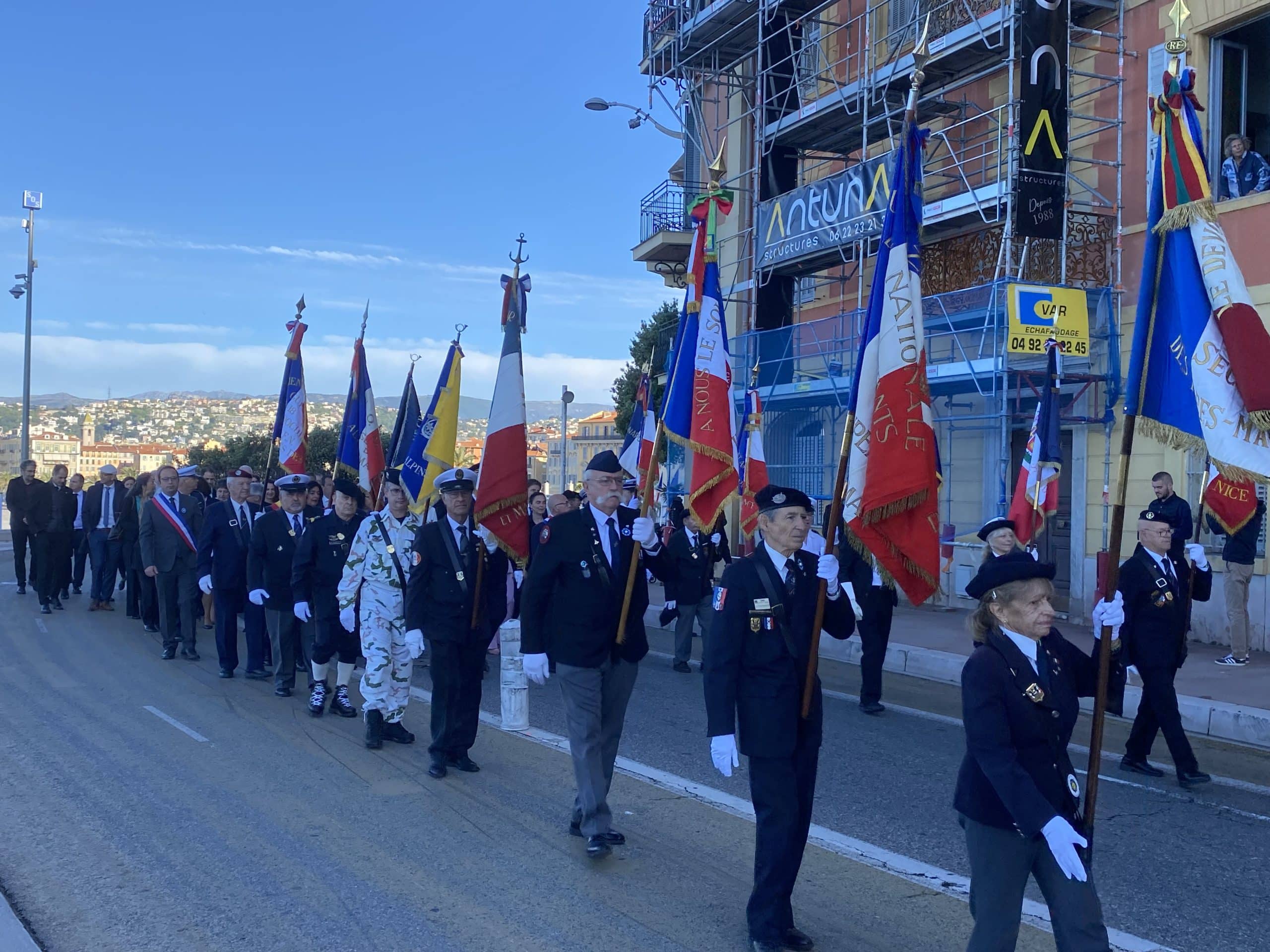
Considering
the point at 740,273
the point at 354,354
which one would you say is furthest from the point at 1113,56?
the point at 354,354

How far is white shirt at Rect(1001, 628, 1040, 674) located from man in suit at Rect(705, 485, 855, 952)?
99cm

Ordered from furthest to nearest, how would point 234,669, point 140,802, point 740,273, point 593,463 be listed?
point 740,273
point 234,669
point 140,802
point 593,463

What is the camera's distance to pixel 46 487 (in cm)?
1589

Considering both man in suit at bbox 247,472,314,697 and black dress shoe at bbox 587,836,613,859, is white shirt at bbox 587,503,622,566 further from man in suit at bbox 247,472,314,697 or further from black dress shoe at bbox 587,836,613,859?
man in suit at bbox 247,472,314,697

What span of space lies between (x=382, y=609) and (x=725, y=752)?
14.2ft

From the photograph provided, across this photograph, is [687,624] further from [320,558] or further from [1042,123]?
[1042,123]

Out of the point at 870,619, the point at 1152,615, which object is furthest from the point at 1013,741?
the point at 870,619

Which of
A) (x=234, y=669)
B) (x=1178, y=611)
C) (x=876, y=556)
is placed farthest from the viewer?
(x=234, y=669)

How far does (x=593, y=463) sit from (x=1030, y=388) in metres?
12.1

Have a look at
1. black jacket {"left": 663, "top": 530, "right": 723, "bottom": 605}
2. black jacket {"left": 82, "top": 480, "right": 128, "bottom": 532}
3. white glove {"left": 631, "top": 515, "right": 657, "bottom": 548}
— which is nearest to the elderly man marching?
white glove {"left": 631, "top": 515, "right": 657, "bottom": 548}

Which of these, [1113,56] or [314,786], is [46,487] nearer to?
[314,786]

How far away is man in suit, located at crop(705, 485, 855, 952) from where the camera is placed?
434cm

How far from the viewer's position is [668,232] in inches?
1033

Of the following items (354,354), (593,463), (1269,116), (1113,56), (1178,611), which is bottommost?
(1178,611)
